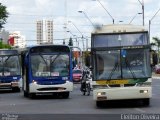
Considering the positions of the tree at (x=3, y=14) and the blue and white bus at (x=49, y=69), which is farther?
the tree at (x=3, y=14)

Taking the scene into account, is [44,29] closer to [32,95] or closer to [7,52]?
[7,52]

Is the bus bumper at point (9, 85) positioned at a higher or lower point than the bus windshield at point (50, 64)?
lower

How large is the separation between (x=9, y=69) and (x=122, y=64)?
1736 cm

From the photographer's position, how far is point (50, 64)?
29234 millimetres

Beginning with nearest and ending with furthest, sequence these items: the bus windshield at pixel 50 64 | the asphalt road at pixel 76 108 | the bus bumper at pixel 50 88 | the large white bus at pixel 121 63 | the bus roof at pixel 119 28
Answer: the asphalt road at pixel 76 108 → the large white bus at pixel 121 63 → the bus roof at pixel 119 28 → the bus bumper at pixel 50 88 → the bus windshield at pixel 50 64

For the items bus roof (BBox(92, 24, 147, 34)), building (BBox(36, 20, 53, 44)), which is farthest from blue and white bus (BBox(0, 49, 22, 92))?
building (BBox(36, 20, 53, 44))

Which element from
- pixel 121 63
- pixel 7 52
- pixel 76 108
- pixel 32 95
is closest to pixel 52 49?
pixel 32 95

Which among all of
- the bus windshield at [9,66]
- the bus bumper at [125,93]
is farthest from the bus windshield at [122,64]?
the bus windshield at [9,66]

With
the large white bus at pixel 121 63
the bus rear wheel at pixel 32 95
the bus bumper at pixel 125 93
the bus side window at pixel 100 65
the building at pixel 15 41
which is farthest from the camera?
the building at pixel 15 41

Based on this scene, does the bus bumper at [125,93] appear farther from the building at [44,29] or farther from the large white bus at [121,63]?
the building at [44,29]

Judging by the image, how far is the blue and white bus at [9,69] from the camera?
3731 cm

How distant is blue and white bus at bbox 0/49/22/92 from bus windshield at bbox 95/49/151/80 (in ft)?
54.3

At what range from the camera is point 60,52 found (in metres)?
29.2

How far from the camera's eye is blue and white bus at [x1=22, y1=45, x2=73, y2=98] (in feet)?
95.2
